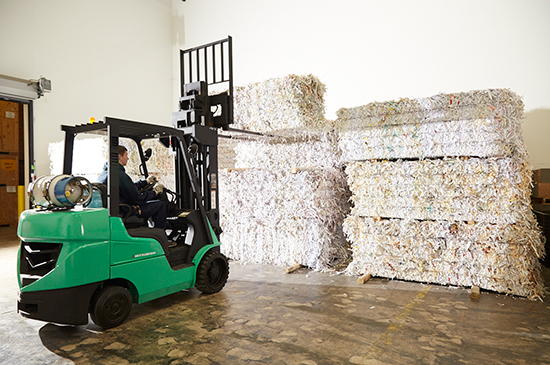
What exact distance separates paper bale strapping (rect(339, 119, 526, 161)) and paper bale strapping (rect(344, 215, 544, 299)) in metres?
0.94

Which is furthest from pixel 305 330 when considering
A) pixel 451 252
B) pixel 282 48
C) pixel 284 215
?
pixel 282 48

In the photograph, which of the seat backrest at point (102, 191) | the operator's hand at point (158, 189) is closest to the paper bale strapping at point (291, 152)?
the operator's hand at point (158, 189)

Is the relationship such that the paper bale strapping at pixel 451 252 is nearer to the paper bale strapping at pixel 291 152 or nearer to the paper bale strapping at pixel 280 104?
the paper bale strapping at pixel 291 152

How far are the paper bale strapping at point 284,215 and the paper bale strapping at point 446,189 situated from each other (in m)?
0.71

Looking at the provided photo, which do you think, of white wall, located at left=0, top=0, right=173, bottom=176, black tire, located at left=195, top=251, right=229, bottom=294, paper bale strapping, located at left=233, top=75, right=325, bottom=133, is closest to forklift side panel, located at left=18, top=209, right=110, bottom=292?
black tire, located at left=195, top=251, right=229, bottom=294

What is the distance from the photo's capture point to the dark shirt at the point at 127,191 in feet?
13.6

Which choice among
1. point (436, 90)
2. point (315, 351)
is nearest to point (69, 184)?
point (315, 351)

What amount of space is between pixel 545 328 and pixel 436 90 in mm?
6183

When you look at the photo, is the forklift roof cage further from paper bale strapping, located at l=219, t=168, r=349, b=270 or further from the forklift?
paper bale strapping, located at l=219, t=168, r=349, b=270

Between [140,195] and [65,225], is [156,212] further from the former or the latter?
[65,225]

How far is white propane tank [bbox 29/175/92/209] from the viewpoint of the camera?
144 inches

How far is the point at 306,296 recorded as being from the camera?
488cm

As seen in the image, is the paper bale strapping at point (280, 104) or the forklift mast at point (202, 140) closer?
the forklift mast at point (202, 140)

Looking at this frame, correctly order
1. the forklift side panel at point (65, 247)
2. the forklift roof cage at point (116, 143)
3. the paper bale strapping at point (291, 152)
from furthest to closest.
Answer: the paper bale strapping at point (291, 152), the forklift roof cage at point (116, 143), the forklift side panel at point (65, 247)
